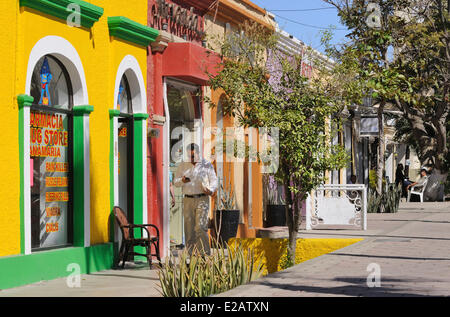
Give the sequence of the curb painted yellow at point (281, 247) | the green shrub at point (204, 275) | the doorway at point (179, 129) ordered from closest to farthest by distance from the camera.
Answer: the green shrub at point (204, 275)
the curb painted yellow at point (281, 247)
the doorway at point (179, 129)

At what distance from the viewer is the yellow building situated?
36.6 ft

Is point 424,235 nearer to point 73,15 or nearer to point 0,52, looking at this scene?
point 73,15

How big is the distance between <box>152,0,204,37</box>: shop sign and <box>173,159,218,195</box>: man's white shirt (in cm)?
308

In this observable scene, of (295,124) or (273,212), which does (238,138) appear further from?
(295,124)


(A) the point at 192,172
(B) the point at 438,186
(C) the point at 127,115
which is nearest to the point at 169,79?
(C) the point at 127,115

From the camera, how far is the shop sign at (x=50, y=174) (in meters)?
12.0

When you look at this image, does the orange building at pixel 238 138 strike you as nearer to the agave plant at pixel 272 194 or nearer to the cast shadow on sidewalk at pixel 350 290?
the agave plant at pixel 272 194

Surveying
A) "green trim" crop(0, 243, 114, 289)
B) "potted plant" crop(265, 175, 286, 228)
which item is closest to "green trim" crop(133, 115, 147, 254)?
"green trim" crop(0, 243, 114, 289)

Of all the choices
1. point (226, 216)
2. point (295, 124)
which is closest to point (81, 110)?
point (295, 124)

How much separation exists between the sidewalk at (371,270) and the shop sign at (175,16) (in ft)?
16.1

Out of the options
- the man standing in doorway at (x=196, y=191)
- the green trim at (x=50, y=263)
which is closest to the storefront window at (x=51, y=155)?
the green trim at (x=50, y=263)

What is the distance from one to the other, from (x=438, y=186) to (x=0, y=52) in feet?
94.0

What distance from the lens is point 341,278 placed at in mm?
10164

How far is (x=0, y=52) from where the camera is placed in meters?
10.9
